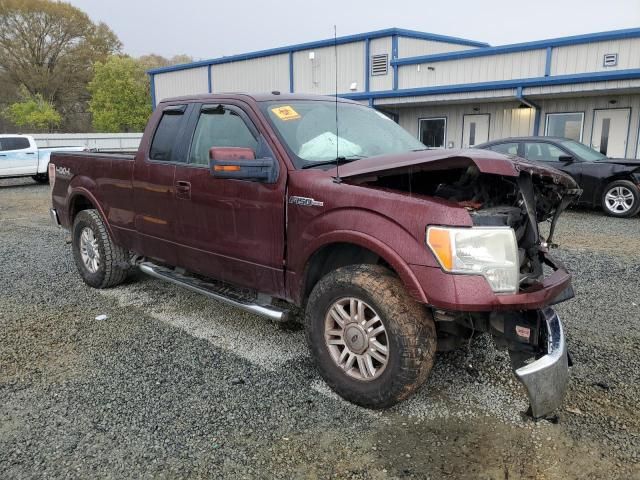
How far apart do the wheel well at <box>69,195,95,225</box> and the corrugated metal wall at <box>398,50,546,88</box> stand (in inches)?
543

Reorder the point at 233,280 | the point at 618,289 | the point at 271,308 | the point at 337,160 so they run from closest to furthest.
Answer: the point at 337,160
the point at 271,308
the point at 233,280
the point at 618,289

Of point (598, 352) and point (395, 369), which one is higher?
point (395, 369)

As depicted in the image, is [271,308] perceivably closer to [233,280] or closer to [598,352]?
[233,280]

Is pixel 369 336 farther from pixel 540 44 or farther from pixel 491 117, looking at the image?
pixel 491 117

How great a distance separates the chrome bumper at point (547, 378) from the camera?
2.64 meters

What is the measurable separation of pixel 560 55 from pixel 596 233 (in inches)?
334

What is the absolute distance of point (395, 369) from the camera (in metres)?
2.97

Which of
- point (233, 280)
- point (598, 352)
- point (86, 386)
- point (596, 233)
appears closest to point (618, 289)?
point (598, 352)

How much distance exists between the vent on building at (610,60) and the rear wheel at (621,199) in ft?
19.0

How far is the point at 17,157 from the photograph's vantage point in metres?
17.6

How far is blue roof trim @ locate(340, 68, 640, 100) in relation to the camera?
43.6 ft

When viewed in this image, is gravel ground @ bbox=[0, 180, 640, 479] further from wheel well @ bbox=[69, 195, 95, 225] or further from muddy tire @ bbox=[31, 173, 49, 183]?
muddy tire @ bbox=[31, 173, 49, 183]

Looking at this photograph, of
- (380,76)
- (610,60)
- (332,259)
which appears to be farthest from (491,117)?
(332,259)

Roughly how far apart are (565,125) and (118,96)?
41.1m
